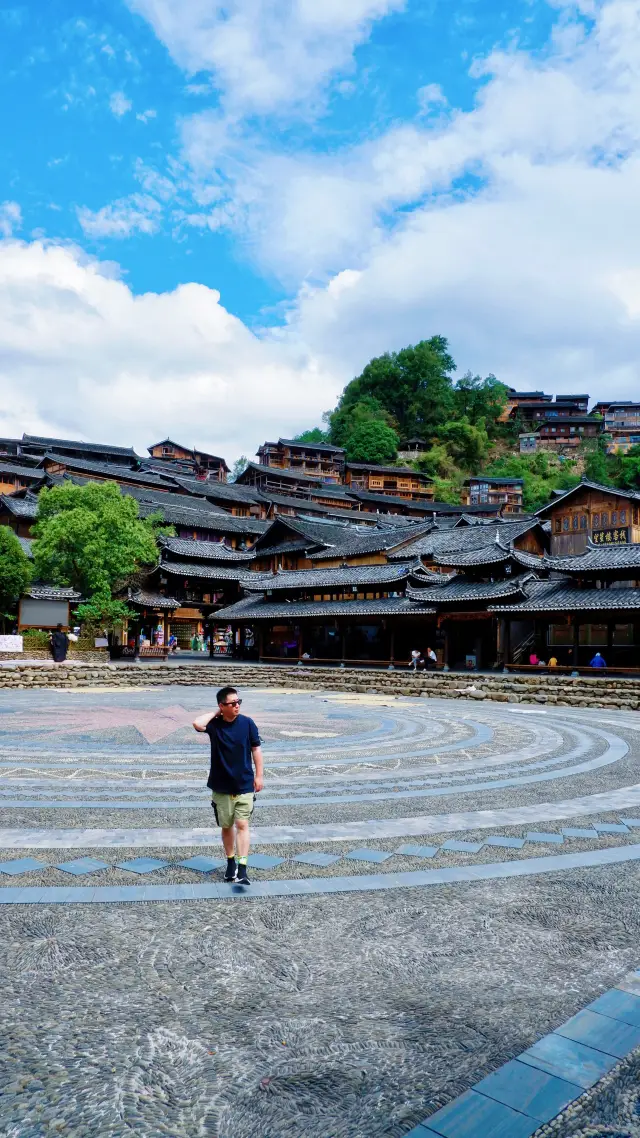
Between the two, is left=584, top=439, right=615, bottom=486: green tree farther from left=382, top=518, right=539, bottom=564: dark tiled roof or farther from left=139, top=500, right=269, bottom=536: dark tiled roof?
left=382, top=518, right=539, bottom=564: dark tiled roof

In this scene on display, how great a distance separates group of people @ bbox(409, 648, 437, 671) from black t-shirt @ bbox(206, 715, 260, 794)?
2946cm

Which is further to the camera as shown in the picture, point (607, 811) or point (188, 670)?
point (188, 670)

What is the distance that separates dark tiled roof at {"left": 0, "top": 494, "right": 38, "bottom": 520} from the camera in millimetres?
49938

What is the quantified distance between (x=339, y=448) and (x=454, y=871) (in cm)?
8824

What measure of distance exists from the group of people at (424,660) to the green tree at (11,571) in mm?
20605

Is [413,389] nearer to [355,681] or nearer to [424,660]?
[424,660]

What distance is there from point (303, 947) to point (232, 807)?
1.37 meters

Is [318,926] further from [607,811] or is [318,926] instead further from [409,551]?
[409,551]

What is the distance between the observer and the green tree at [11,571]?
121 ft

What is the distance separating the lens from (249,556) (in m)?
56.2

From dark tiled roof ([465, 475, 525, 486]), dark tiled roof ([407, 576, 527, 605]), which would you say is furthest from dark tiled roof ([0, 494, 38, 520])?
dark tiled roof ([465, 475, 525, 486])

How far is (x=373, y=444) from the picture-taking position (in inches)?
3706

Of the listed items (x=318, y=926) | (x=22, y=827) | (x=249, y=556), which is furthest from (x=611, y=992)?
(x=249, y=556)

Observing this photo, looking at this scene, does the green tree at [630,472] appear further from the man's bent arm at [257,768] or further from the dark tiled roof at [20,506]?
the man's bent arm at [257,768]
